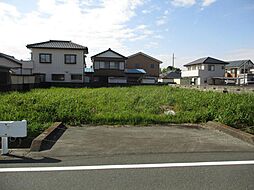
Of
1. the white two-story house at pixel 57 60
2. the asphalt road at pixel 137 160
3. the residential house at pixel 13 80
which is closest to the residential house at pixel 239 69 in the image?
the white two-story house at pixel 57 60

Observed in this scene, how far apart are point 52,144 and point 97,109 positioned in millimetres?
5072

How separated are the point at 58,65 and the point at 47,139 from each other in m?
29.1

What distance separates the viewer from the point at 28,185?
365cm

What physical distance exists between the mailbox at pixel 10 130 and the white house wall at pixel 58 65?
29484mm

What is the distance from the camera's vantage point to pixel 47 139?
6.03 metres

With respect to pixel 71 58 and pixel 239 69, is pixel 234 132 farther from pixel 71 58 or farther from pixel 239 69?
pixel 239 69

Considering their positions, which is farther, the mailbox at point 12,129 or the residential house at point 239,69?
the residential house at point 239,69

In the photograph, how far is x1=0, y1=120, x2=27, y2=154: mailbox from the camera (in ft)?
16.7

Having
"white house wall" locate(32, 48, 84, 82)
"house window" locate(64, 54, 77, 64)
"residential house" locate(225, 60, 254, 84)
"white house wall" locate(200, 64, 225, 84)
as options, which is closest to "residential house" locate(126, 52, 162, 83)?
"white house wall" locate(200, 64, 225, 84)

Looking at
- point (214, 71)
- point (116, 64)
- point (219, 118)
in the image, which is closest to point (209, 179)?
point (219, 118)

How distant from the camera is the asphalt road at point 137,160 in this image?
3.73 m

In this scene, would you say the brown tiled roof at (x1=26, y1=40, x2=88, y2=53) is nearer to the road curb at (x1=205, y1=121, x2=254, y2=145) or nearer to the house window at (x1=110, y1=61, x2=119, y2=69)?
the house window at (x1=110, y1=61, x2=119, y2=69)

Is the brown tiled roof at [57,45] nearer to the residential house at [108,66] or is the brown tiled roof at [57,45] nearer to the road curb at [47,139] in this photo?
the residential house at [108,66]

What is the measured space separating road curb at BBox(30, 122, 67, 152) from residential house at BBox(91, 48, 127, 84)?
108ft
